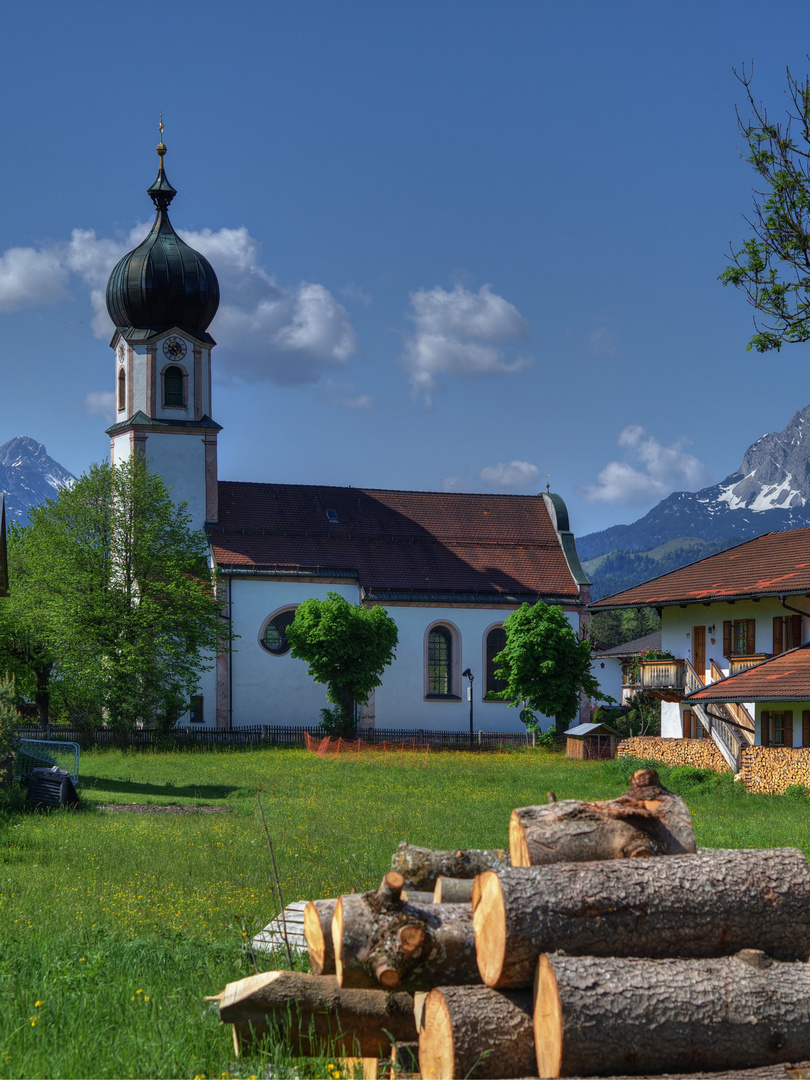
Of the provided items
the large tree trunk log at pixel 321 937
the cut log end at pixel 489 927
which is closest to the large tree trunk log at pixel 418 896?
the large tree trunk log at pixel 321 937

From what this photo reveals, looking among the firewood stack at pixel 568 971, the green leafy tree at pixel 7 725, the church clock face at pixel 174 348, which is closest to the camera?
the firewood stack at pixel 568 971

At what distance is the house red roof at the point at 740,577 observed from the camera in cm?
3203

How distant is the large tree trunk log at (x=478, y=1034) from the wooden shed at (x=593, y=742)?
3501cm

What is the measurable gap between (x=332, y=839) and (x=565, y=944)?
10811 mm

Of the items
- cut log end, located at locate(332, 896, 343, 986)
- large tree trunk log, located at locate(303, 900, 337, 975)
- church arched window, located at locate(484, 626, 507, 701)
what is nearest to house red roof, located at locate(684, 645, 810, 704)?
large tree trunk log, located at locate(303, 900, 337, 975)

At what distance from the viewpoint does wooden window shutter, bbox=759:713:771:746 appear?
97.5 ft

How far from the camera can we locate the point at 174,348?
50656mm

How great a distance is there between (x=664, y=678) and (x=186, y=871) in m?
25.9

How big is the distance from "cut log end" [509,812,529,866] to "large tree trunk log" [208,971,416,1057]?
1.15 metres

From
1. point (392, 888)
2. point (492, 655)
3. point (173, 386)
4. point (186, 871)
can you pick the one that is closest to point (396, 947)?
point (392, 888)

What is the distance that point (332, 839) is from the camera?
1655 cm

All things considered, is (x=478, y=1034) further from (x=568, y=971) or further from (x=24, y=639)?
(x=24, y=639)

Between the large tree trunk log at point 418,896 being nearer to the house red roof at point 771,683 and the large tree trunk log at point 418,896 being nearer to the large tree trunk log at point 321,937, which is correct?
the large tree trunk log at point 321,937

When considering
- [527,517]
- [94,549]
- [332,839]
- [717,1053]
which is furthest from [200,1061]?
[527,517]
